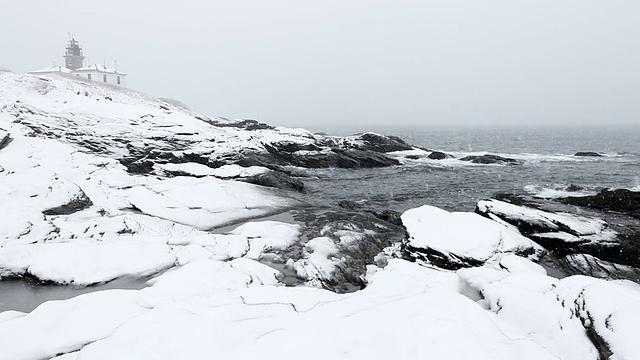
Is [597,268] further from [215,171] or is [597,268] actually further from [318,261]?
[215,171]

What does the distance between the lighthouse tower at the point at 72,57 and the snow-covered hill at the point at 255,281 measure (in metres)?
88.5

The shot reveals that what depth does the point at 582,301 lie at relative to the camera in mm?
7000

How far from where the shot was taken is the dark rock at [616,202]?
697 inches

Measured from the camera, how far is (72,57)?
308 feet

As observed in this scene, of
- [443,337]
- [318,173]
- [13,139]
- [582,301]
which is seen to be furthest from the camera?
[318,173]

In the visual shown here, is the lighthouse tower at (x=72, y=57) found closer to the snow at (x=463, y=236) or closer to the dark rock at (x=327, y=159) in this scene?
the dark rock at (x=327, y=159)

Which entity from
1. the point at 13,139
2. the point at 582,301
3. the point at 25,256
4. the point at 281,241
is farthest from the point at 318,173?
the point at 582,301

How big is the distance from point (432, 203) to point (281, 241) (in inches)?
571

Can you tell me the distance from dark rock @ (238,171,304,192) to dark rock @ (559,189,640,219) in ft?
59.7

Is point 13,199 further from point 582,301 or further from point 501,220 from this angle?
point 501,220

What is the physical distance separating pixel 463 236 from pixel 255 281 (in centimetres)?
744

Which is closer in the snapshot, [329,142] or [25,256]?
[25,256]

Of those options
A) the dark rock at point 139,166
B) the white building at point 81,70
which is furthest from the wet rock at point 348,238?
the white building at point 81,70

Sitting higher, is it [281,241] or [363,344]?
[363,344]
